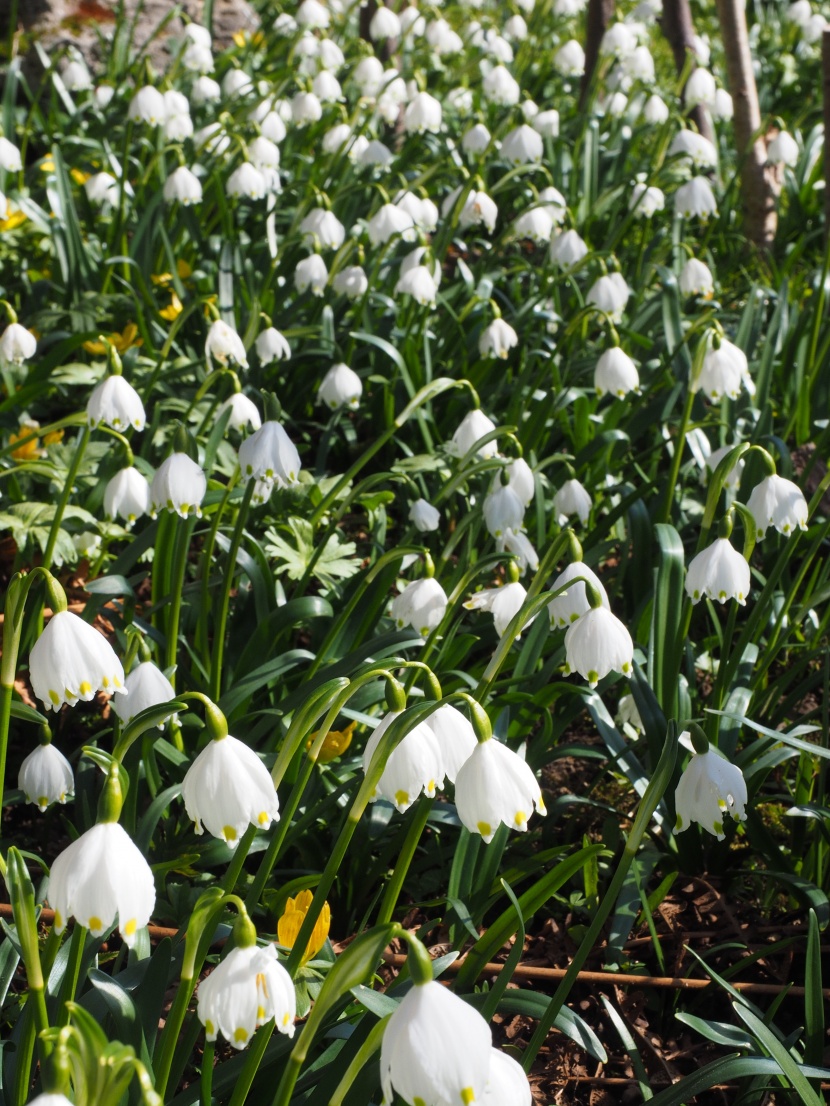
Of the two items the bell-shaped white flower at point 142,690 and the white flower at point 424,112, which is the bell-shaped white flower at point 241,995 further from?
the white flower at point 424,112

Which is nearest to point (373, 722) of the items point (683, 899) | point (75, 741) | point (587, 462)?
point (683, 899)

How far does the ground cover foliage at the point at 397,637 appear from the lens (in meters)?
1.37

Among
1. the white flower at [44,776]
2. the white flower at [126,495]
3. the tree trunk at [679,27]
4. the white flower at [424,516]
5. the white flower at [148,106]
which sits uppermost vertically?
the tree trunk at [679,27]

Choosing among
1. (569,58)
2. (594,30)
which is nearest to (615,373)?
(569,58)

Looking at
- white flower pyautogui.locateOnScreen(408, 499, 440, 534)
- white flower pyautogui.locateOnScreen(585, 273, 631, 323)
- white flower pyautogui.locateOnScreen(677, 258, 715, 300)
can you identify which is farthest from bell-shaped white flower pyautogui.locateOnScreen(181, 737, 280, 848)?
white flower pyautogui.locateOnScreen(677, 258, 715, 300)

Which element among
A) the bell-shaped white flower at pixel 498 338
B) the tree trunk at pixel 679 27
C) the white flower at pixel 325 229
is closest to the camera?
the bell-shaped white flower at pixel 498 338

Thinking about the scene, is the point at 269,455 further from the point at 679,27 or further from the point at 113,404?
the point at 679,27

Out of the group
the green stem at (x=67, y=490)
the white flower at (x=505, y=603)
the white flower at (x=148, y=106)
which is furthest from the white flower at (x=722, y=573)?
the white flower at (x=148, y=106)

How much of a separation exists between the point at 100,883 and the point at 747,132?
189 inches

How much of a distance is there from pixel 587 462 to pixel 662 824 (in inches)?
49.4

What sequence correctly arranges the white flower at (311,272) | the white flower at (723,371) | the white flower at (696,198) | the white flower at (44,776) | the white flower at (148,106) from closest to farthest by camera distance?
the white flower at (44,776) < the white flower at (723,371) < the white flower at (311,272) < the white flower at (696,198) < the white flower at (148,106)

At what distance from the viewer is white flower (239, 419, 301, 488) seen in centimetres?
218

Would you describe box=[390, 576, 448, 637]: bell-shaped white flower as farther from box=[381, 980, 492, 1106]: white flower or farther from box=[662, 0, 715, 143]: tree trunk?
box=[662, 0, 715, 143]: tree trunk

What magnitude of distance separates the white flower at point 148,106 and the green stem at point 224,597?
7.90 ft
